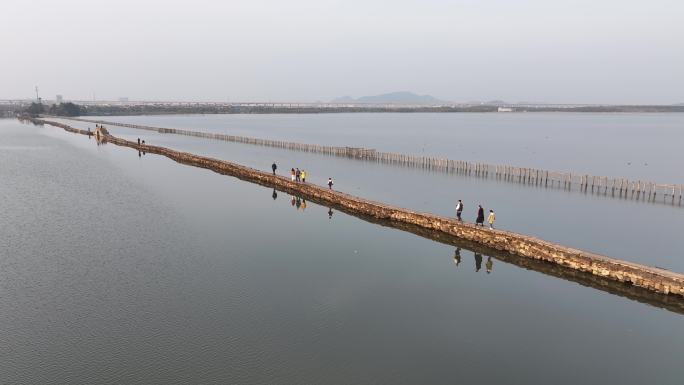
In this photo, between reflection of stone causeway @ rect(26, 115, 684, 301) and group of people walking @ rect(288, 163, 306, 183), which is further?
group of people walking @ rect(288, 163, 306, 183)

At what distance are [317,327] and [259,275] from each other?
23.5 ft

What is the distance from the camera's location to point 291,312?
73.7 feet

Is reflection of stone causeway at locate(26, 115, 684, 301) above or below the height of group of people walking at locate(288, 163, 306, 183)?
below

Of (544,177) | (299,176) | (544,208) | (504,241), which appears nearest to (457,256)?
(504,241)

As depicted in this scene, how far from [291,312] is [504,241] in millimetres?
17106

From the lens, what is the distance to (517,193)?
52.0 metres

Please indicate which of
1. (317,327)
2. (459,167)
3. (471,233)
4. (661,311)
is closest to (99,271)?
(317,327)

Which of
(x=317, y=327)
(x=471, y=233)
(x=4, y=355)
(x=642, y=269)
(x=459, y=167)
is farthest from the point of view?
(x=459, y=167)

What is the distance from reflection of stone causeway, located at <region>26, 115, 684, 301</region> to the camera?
1005 inches

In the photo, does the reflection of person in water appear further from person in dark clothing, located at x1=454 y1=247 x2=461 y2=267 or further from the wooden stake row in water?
the wooden stake row in water

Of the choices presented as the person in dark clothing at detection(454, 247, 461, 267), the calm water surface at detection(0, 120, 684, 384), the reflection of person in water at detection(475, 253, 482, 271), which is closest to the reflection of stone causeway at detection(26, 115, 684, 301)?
the reflection of person in water at detection(475, 253, 482, 271)

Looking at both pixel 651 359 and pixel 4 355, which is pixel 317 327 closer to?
pixel 4 355

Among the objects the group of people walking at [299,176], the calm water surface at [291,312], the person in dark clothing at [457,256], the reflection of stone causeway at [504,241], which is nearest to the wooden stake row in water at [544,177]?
the group of people walking at [299,176]

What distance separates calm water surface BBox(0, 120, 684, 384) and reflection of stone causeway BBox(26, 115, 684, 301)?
182cm
